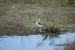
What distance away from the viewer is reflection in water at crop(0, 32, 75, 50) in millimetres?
1098

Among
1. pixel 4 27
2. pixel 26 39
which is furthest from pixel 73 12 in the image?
pixel 4 27

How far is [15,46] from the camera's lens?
111cm

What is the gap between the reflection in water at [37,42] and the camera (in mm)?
1098

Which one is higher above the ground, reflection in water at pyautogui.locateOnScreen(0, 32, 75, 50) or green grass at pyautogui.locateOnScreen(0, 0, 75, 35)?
green grass at pyautogui.locateOnScreen(0, 0, 75, 35)

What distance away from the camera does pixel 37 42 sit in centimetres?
110

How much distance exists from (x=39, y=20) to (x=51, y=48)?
24 centimetres

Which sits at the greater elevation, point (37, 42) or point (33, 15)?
point (33, 15)

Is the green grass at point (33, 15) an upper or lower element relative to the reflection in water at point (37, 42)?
upper

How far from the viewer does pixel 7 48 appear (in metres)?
1.10

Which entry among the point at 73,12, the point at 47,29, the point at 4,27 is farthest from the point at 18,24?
the point at 73,12

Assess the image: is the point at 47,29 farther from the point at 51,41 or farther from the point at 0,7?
the point at 0,7

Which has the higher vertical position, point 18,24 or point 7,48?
point 18,24

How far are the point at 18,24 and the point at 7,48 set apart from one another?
20 cm

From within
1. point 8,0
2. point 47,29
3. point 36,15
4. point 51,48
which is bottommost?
point 51,48
